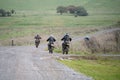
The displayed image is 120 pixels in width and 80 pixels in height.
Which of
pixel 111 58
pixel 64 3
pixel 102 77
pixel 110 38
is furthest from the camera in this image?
pixel 64 3

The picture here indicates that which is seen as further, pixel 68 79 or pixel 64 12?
pixel 64 12

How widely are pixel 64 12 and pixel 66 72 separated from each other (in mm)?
147916

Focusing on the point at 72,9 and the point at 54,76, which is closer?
the point at 54,76

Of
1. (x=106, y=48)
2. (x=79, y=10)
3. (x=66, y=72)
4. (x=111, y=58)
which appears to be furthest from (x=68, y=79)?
(x=79, y=10)

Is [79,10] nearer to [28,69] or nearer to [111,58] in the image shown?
[111,58]

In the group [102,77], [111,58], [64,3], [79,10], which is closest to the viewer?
[102,77]

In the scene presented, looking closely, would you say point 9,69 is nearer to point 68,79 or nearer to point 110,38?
point 68,79

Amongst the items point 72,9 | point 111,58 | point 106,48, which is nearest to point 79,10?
point 72,9

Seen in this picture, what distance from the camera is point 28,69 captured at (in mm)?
22797

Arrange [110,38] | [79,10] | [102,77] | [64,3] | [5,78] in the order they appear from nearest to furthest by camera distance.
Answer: [5,78] < [102,77] < [110,38] < [79,10] < [64,3]

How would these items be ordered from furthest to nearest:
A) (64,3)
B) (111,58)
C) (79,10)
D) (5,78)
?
(64,3) → (79,10) → (111,58) → (5,78)

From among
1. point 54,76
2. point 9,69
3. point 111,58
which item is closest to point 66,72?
point 54,76

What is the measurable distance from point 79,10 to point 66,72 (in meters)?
141

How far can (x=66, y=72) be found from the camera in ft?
71.2
